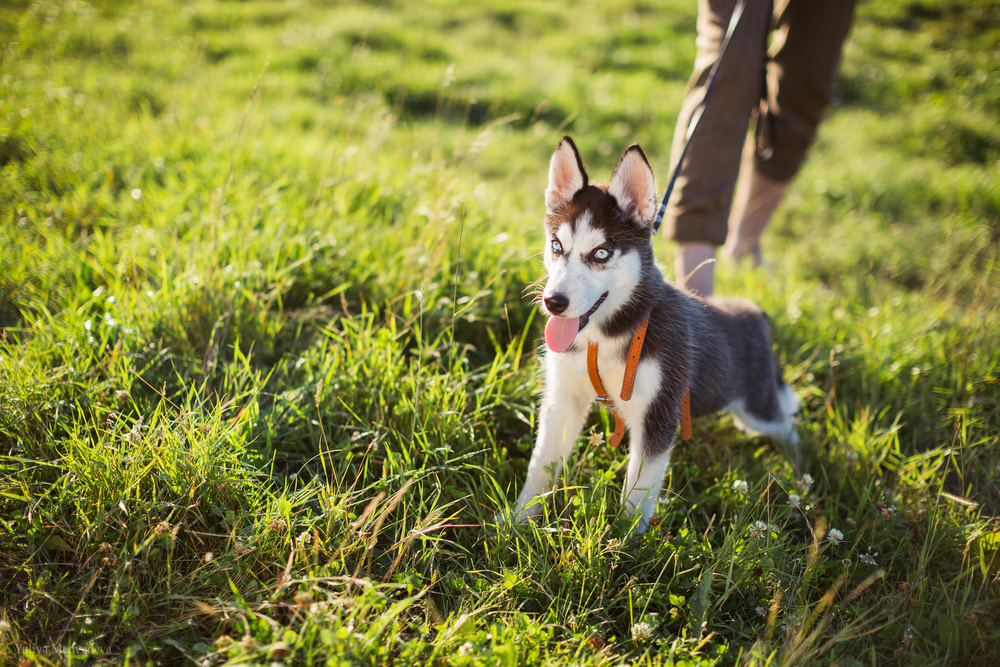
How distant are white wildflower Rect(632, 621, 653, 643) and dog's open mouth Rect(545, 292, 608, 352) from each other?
947 millimetres

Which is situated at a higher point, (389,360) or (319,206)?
(319,206)

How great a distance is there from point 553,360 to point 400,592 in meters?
1.04

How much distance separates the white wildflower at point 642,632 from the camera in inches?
68.6

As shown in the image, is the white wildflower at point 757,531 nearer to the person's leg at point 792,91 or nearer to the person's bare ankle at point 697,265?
the person's bare ankle at point 697,265

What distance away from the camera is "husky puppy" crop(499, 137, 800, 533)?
80.4 inches

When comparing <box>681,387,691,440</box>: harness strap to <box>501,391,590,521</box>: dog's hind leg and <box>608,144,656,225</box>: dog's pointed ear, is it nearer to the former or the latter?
<box>501,391,590,521</box>: dog's hind leg

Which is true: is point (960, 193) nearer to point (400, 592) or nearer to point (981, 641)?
point (981, 641)

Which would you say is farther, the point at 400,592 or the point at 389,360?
the point at 389,360

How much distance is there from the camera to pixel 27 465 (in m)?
2.05

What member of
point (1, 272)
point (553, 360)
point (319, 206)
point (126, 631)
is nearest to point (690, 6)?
point (319, 206)

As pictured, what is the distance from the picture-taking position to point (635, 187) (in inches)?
81.7

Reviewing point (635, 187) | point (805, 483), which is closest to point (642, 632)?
point (805, 483)

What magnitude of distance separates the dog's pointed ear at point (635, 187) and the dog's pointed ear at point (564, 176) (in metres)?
0.14

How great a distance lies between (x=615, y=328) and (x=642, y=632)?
1.06 meters
